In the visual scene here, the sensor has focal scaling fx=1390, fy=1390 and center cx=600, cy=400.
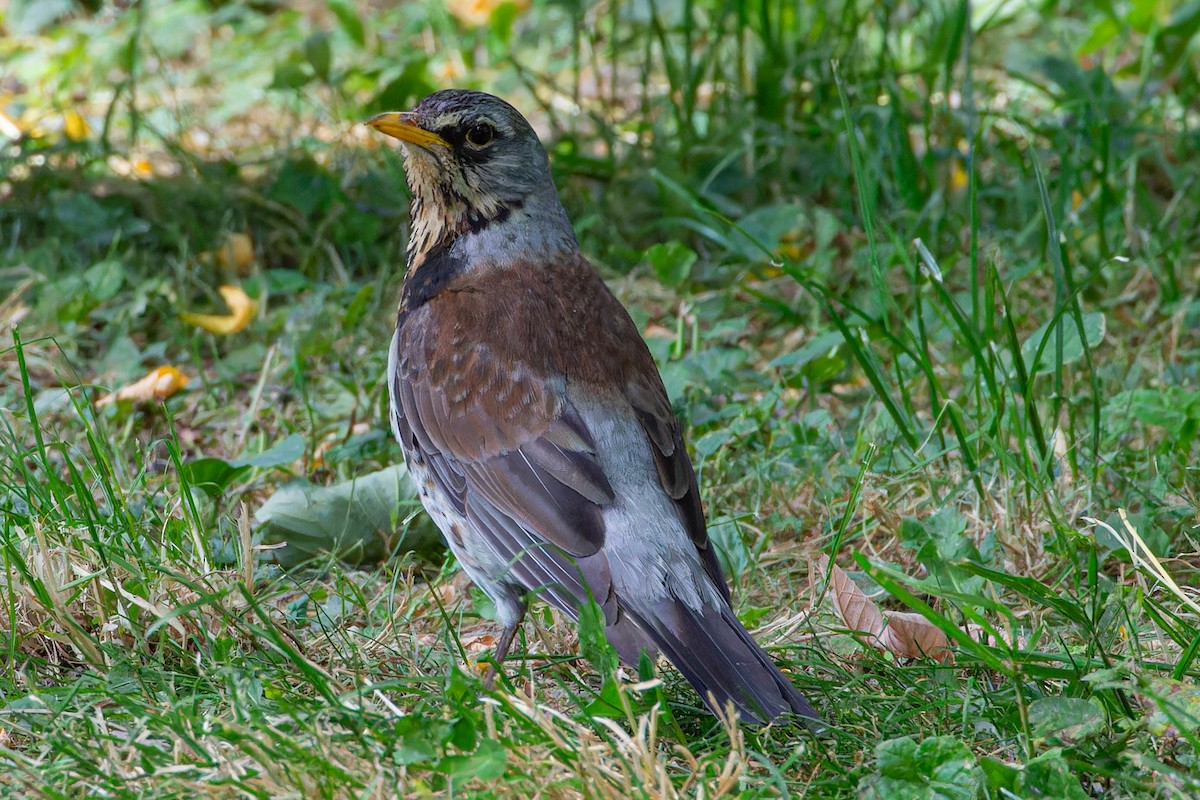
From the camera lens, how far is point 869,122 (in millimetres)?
5930

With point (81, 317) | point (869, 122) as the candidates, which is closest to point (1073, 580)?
point (869, 122)

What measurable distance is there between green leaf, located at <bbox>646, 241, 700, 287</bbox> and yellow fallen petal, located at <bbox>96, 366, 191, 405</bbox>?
1.80 meters

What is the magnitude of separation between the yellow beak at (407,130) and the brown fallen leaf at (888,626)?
168cm

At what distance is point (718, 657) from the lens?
9.84 feet

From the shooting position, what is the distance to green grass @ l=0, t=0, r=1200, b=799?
2.81m

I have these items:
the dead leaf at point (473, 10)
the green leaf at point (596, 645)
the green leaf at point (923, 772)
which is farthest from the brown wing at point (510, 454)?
the dead leaf at point (473, 10)

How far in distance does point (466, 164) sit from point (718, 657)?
1762 mm

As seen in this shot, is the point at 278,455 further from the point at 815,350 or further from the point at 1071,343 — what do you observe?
the point at 1071,343

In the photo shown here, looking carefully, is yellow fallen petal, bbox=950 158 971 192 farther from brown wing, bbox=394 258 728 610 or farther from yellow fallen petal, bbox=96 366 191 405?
yellow fallen petal, bbox=96 366 191 405

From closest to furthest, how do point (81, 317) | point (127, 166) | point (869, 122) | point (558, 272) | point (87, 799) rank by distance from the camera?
point (87, 799) < point (558, 272) < point (81, 317) < point (869, 122) < point (127, 166)

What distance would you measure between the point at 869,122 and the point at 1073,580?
2929 millimetres

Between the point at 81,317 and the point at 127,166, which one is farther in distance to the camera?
the point at 127,166

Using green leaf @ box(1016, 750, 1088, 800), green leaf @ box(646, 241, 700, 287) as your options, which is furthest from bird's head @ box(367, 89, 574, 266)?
green leaf @ box(1016, 750, 1088, 800)

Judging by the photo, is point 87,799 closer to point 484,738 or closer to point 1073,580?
point 484,738
